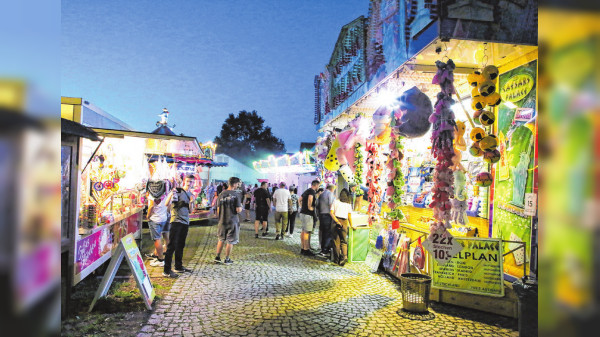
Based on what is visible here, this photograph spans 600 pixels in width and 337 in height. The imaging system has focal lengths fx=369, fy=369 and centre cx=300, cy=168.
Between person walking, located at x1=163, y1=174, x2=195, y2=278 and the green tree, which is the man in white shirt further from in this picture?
the green tree

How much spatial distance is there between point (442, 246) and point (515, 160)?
197 centimetres

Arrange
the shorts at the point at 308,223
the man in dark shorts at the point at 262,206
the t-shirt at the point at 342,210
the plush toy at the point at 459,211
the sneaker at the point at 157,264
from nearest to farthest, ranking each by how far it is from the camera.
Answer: the plush toy at the point at 459,211 → the sneaker at the point at 157,264 → the t-shirt at the point at 342,210 → the shorts at the point at 308,223 → the man in dark shorts at the point at 262,206

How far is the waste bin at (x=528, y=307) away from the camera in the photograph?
3.71 m

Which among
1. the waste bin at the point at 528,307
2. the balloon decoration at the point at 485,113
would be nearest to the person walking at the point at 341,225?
the balloon decoration at the point at 485,113

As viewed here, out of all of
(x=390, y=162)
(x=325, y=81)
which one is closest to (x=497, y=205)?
(x=390, y=162)

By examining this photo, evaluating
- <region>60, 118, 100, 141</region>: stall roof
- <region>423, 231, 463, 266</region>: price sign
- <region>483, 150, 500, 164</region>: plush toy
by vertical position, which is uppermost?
<region>60, 118, 100, 141</region>: stall roof

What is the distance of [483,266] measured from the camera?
557 centimetres

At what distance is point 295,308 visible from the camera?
5711mm

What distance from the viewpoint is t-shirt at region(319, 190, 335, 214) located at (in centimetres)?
955

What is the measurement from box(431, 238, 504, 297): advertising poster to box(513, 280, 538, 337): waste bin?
1.47 metres

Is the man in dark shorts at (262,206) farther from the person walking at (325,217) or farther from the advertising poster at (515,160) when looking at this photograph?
the advertising poster at (515,160)

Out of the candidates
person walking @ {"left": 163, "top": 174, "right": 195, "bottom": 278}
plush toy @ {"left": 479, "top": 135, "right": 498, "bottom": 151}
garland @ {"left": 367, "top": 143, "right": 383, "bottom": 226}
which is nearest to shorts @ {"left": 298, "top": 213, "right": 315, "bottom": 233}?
garland @ {"left": 367, "top": 143, "right": 383, "bottom": 226}

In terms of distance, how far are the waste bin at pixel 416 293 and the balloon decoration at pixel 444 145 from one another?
2.68 feet

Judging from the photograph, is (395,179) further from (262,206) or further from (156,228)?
(262,206)
